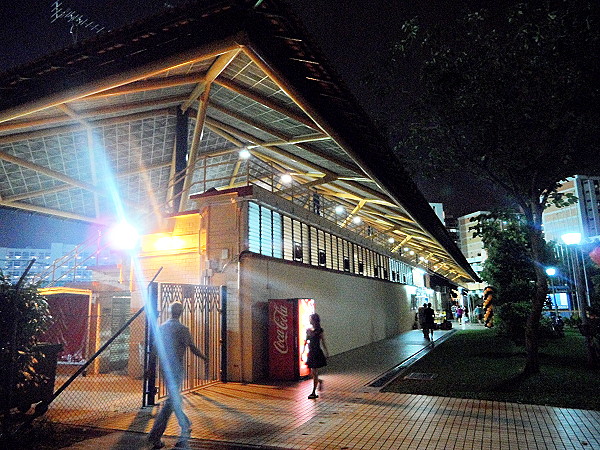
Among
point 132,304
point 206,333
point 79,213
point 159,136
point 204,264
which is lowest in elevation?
point 206,333

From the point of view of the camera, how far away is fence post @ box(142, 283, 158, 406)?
762 cm

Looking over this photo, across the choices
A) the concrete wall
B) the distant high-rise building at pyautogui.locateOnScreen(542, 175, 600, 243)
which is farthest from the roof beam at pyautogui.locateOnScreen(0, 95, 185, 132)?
the distant high-rise building at pyautogui.locateOnScreen(542, 175, 600, 243)

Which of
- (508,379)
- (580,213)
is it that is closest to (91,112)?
(508,379)

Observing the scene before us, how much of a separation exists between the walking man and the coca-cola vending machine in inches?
161

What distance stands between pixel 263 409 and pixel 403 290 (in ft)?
67.4

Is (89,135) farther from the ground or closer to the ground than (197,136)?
closer to the ground

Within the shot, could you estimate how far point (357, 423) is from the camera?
20.8 ft

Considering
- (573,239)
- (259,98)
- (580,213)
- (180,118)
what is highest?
(580,213)

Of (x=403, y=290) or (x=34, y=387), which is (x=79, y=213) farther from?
(x=403, y=290)

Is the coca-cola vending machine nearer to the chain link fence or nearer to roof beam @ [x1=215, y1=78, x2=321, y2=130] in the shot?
the chain link fence

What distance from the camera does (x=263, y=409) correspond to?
7219mm

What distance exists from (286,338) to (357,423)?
148 inches

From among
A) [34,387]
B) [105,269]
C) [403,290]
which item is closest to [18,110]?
[34,387]

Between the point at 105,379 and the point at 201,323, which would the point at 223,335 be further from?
the point at 105,379
